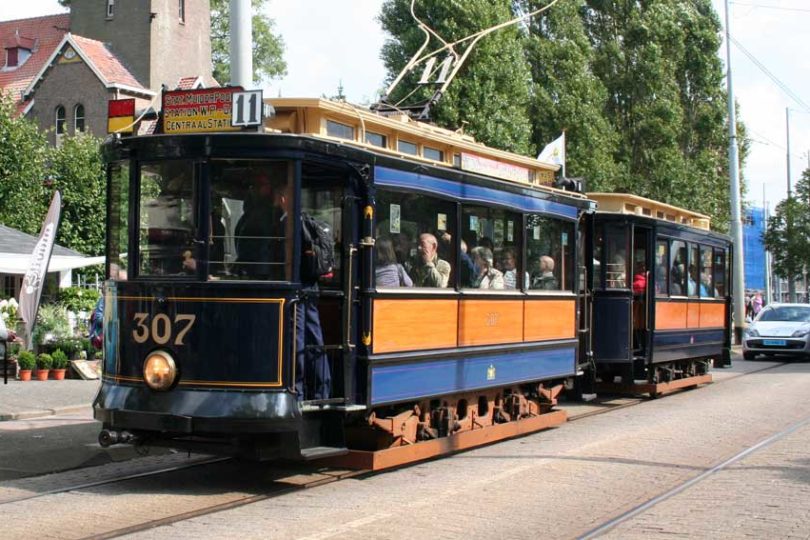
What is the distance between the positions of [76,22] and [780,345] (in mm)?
35677

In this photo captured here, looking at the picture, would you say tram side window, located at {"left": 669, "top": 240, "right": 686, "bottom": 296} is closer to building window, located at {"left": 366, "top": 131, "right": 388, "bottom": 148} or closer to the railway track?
building window, located at {"left": 366, "top": 131, "right": 388, "bottom": 148}

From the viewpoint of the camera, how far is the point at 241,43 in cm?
1211

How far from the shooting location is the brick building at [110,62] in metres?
44.3

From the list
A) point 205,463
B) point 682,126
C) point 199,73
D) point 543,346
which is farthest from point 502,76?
point 205,463

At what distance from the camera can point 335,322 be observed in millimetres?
9227

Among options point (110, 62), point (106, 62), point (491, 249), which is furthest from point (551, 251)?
point (110, 62)

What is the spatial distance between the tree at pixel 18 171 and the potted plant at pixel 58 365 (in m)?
14.9

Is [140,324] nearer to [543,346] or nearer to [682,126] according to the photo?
[543,346]

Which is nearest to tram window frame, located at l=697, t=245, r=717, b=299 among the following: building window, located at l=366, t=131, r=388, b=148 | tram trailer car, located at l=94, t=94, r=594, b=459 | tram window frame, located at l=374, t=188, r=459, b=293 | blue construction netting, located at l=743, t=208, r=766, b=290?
tram trailer car, located at l=94, t=94, r=594, b=459

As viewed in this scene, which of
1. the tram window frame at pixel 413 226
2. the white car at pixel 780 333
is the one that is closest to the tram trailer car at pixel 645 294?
the tram window frame at pixel 413 226

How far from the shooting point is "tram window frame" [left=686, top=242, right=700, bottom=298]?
18281mm

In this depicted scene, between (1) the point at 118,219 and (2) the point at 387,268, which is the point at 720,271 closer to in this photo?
(2) the point at 387,268

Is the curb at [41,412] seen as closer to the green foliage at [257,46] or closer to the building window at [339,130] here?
the building window at [339,130]

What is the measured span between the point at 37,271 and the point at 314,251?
33.9 feet
